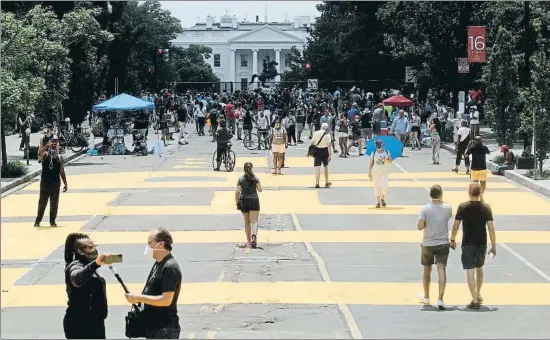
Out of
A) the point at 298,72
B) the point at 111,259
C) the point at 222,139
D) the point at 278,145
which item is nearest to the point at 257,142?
the point at 222,139

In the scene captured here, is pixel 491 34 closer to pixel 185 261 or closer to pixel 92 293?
pixel 185 261

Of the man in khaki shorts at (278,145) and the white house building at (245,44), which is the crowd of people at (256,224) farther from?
the white house building at (245,44)

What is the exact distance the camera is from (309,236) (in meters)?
20.5

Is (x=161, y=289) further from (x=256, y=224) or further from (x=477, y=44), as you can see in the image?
(x=477, y=44)

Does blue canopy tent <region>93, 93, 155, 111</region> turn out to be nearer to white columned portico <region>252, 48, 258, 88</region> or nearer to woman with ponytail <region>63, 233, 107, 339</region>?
woman with ponytail <region>63, 233, 107, 339</region>

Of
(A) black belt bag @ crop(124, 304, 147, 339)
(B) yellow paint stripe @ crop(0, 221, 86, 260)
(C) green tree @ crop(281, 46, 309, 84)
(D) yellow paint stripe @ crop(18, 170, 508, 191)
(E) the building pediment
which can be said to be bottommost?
(D) yellow paint stripe @ crop(18, 170, 508, 191)

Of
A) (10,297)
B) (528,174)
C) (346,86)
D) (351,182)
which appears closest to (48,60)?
(351,182)

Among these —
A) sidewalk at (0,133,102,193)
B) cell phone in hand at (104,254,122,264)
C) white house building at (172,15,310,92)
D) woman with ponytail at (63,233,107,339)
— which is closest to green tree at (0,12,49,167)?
sidewalk at (0,133,102,193)

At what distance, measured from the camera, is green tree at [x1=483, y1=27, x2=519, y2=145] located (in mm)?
34469

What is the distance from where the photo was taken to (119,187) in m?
29.6

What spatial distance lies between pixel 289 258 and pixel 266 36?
144 metres

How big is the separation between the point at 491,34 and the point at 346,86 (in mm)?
31620

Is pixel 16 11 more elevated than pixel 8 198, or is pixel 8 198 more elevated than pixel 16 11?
pixel 16 11

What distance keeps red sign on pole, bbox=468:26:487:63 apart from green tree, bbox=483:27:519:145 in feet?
21.9
